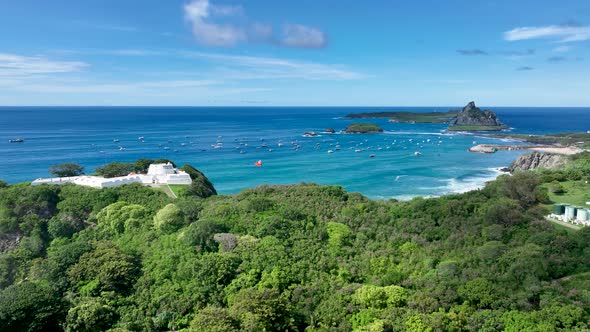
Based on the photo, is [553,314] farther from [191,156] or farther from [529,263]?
[191,156]

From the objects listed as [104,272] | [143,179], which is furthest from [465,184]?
[104,272]

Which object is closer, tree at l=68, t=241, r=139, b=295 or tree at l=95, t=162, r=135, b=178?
tree at l=68, t=241, r=139, b=295

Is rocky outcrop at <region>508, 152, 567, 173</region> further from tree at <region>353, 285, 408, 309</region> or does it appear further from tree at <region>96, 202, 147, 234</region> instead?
tree at <region>96, 202, 147, 234</region>

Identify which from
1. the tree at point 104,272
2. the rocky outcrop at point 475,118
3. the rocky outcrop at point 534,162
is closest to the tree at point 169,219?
the tree at point 104,272

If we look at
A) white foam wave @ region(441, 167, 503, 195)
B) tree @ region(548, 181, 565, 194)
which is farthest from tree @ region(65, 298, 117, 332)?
white foam wave @ region(441, 167, 503, 195)

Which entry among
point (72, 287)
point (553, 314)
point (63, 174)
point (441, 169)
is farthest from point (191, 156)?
point (553, 314)

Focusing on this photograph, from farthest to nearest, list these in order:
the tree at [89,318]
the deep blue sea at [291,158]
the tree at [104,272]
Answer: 1. the deep blue sea at [291,158]
2. the tree at [104,272]
3. the tree at [89,318]

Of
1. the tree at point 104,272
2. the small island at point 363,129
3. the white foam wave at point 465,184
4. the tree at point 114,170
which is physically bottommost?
the white foam wave at point 465,184

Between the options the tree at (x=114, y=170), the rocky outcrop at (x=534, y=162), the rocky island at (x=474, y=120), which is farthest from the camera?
the rocky island at (x=474, y=120)

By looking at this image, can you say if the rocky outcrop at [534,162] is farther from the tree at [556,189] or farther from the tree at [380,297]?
the tree at [380,297]
